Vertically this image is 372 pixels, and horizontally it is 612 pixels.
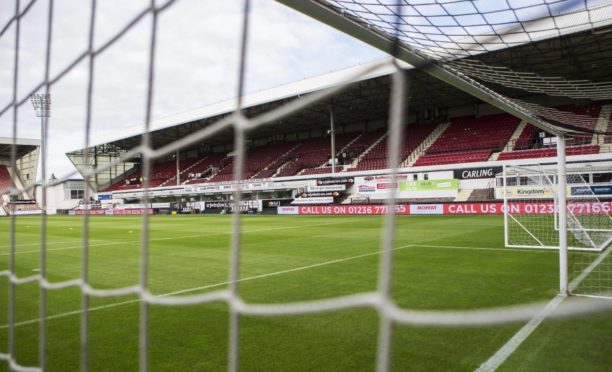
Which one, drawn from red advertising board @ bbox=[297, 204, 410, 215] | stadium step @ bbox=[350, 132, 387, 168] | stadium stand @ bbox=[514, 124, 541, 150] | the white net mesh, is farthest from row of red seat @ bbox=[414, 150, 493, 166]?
the white net mesh

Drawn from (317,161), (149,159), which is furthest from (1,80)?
(317,161)

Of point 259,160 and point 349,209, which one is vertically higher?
point 259,160

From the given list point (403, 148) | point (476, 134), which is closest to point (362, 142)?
point (403, 148)

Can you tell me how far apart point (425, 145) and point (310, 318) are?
24720 mm

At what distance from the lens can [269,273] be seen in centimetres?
607

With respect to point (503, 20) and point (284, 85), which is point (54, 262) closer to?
point (503, 20)

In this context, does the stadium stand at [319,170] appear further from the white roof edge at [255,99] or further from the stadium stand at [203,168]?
the stadium stand at [203,168]

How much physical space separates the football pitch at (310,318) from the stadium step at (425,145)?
1802 cm

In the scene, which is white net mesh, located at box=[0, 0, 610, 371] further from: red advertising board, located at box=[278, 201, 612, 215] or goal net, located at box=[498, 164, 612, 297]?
red advertising board, located at box=[278, 201, 612, 215]

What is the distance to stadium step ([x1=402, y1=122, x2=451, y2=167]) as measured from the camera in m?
25.7

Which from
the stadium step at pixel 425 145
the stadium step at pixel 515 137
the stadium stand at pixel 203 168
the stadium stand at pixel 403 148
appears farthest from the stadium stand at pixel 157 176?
the stadium step at pixel 515 137

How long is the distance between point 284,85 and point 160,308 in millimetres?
20515

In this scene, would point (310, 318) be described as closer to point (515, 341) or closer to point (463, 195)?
point (515, 341)

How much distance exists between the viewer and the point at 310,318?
12.0 ft
